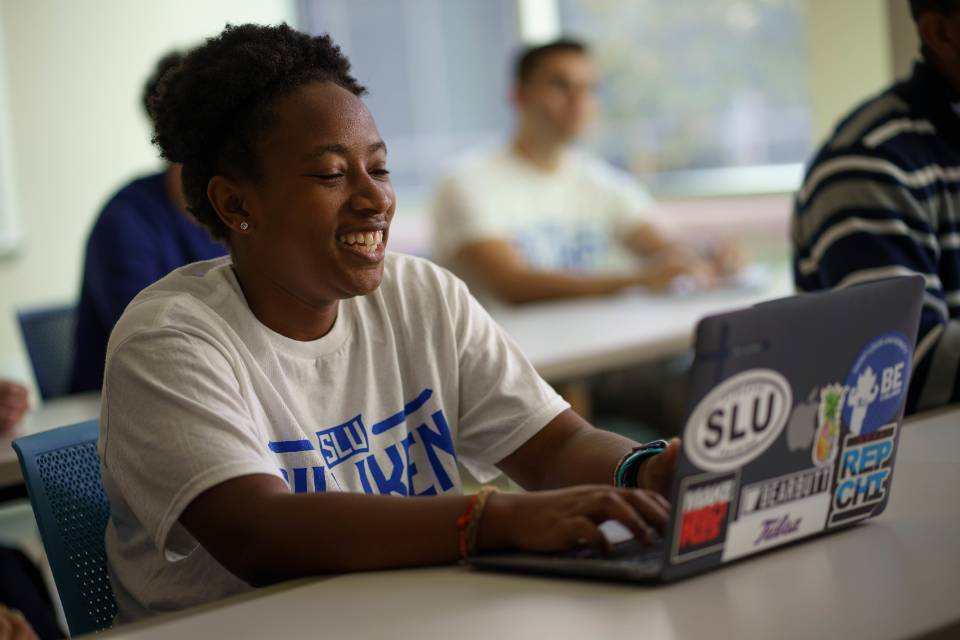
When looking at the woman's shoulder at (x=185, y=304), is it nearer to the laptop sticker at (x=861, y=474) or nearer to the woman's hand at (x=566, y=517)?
the woman's hand at (x=566, y=517)

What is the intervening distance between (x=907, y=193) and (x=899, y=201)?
0.06 ft

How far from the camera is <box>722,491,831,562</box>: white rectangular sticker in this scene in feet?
3.49

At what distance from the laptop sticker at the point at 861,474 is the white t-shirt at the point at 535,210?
283 cm

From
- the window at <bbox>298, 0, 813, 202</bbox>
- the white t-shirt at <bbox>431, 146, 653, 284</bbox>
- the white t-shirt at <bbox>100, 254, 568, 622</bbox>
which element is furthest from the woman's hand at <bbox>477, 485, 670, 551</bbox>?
the window at <bbox>298, 0, 813, 202</bbox>

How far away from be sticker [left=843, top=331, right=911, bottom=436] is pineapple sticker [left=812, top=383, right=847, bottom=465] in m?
0.01

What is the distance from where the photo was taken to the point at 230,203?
1.45 m

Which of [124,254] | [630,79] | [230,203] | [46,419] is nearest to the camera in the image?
[230,203]

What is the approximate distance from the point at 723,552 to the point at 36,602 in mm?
1351

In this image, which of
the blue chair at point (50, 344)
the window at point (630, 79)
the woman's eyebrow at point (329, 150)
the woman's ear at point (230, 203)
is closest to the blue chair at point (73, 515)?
the woman's ear at point (230, 203)

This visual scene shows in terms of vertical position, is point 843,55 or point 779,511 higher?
point 843,55

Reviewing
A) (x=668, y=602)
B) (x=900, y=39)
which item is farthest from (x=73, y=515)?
(x=900, y=39)

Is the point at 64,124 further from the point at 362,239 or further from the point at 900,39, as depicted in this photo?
the point at 362,239

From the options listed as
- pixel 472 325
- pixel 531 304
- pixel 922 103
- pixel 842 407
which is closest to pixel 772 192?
pixel 531 304

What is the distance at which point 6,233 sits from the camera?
535cm
